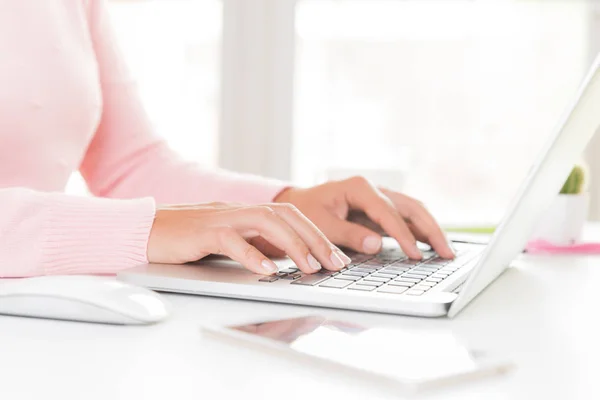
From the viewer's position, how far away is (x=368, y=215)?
39.9 inches

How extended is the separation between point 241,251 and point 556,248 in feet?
2.04

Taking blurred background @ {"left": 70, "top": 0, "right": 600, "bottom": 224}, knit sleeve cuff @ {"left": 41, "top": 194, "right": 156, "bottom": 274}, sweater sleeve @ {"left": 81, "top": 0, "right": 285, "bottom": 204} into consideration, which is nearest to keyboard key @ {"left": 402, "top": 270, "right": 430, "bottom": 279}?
knit sleeve cuff @ {"left": 41, "top": 194, "right": 156, "bottom": 274}

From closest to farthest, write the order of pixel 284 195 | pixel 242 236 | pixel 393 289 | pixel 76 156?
pixel 393 289, pixel 242 236, pixel 284 195, pixel 76 156

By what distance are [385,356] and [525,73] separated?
229cm

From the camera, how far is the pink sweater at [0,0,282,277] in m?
0.78

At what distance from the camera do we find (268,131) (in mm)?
2553

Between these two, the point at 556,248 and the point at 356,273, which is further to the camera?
the point at 556,248

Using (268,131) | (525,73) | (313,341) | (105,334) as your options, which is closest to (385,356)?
(313,341)

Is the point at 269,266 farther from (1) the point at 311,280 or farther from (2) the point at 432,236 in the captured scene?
(2) the point at 432,236

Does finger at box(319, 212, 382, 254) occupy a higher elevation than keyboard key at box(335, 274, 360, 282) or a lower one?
lower

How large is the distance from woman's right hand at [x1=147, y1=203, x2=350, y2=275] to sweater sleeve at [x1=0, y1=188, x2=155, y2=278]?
23 mm

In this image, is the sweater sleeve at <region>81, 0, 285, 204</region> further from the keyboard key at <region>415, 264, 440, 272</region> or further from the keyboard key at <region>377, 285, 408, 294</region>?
the keyboard key at <region>377, 285, 408, 294</region>

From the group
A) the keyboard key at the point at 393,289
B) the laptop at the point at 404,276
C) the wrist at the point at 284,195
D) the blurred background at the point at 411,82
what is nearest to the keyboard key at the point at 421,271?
the laptop at the point at 404,276

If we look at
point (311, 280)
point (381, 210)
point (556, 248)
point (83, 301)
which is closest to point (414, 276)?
point (311, 280)
